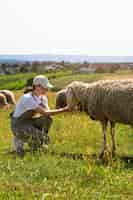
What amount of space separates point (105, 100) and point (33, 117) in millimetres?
1482

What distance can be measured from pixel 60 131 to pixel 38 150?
3.54m

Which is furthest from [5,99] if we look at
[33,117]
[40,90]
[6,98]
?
[40,90]

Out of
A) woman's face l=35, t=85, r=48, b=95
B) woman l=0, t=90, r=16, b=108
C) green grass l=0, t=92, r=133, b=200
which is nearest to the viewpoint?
green grass l=0, t=92, r=133, b=200

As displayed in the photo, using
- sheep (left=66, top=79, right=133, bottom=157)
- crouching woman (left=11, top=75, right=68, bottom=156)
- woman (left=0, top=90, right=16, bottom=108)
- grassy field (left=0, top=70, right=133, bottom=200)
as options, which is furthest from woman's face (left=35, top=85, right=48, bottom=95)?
woman (left=0, top=90, right=16, bottom=108)

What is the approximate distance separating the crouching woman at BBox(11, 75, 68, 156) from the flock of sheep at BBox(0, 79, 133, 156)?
23.1 inches

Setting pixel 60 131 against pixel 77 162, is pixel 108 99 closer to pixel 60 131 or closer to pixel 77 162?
pixel 77 162

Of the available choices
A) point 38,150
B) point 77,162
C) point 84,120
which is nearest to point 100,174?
point 77,162

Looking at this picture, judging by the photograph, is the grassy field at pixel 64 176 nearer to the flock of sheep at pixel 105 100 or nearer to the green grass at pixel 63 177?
the green grass at pixel 63 177

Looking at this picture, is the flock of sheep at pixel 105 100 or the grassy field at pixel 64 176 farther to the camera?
the flock of sheep at pixel 105 100

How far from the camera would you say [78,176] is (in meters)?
6.86

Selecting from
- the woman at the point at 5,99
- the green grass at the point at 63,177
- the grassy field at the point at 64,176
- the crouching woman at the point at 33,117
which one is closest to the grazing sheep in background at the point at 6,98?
the woman at the point at 5,99

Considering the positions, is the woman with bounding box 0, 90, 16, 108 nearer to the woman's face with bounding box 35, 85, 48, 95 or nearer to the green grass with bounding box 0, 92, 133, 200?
the green grass with bounding box 0, 92, 133, 200

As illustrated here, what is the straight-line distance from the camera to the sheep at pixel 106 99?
902 cm

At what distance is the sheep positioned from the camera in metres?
9.02
